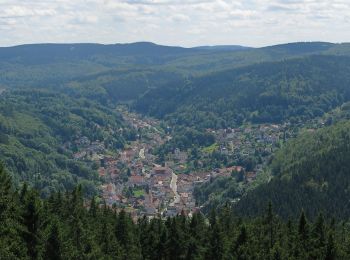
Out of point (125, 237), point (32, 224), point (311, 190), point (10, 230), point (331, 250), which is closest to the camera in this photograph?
point (10, 230)

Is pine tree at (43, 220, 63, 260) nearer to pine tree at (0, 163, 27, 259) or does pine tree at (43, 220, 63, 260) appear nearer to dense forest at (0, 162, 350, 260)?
dense forest at (0, 162, 350, 260)

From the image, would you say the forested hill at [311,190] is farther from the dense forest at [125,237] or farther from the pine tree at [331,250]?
the pine tree at [331,250]

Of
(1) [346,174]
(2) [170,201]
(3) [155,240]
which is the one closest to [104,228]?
(3) [155,240]

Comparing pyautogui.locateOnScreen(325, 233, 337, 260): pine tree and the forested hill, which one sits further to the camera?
the forested hill

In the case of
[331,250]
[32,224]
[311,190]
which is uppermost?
[32,224]

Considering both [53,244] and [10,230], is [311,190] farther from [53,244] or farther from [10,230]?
[10,230]

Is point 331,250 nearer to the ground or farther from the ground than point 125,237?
farther from the ground

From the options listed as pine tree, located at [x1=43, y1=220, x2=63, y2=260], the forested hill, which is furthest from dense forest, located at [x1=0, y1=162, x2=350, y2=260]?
the forested hill

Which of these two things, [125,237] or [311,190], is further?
[311,190]

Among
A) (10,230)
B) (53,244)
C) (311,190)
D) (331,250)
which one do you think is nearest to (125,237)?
(53,244)
